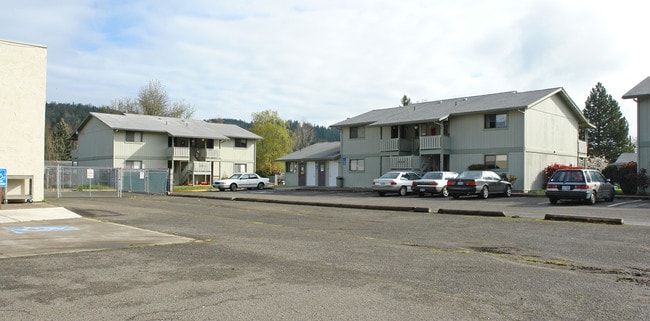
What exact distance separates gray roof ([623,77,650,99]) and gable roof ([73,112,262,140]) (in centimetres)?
3572

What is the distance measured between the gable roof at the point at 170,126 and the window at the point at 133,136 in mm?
681

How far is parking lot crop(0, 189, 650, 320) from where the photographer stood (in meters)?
5.83

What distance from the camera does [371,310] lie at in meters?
5.82

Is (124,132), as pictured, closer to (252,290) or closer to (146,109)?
(146,109)

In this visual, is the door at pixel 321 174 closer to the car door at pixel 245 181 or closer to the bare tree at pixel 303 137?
the car door at pixel 245 181

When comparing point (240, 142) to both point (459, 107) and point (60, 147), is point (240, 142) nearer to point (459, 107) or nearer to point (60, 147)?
point (459, 107)

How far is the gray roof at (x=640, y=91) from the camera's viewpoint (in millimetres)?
28045

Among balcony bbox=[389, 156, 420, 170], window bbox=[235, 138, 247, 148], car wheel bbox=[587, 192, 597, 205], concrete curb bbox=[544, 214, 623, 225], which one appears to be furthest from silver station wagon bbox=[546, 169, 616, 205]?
window bbox=[235, 138, 247, 148]

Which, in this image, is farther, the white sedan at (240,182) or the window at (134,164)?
the window at (134,164)

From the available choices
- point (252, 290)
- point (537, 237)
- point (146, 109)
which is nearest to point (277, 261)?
point (252, 290)

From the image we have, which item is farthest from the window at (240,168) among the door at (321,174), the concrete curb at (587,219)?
the concrete curb at (587,219)

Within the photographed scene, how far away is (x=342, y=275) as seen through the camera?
7734mm

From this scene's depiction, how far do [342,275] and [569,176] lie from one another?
17.7 metres

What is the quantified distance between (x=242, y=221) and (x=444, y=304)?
35.5 ft
